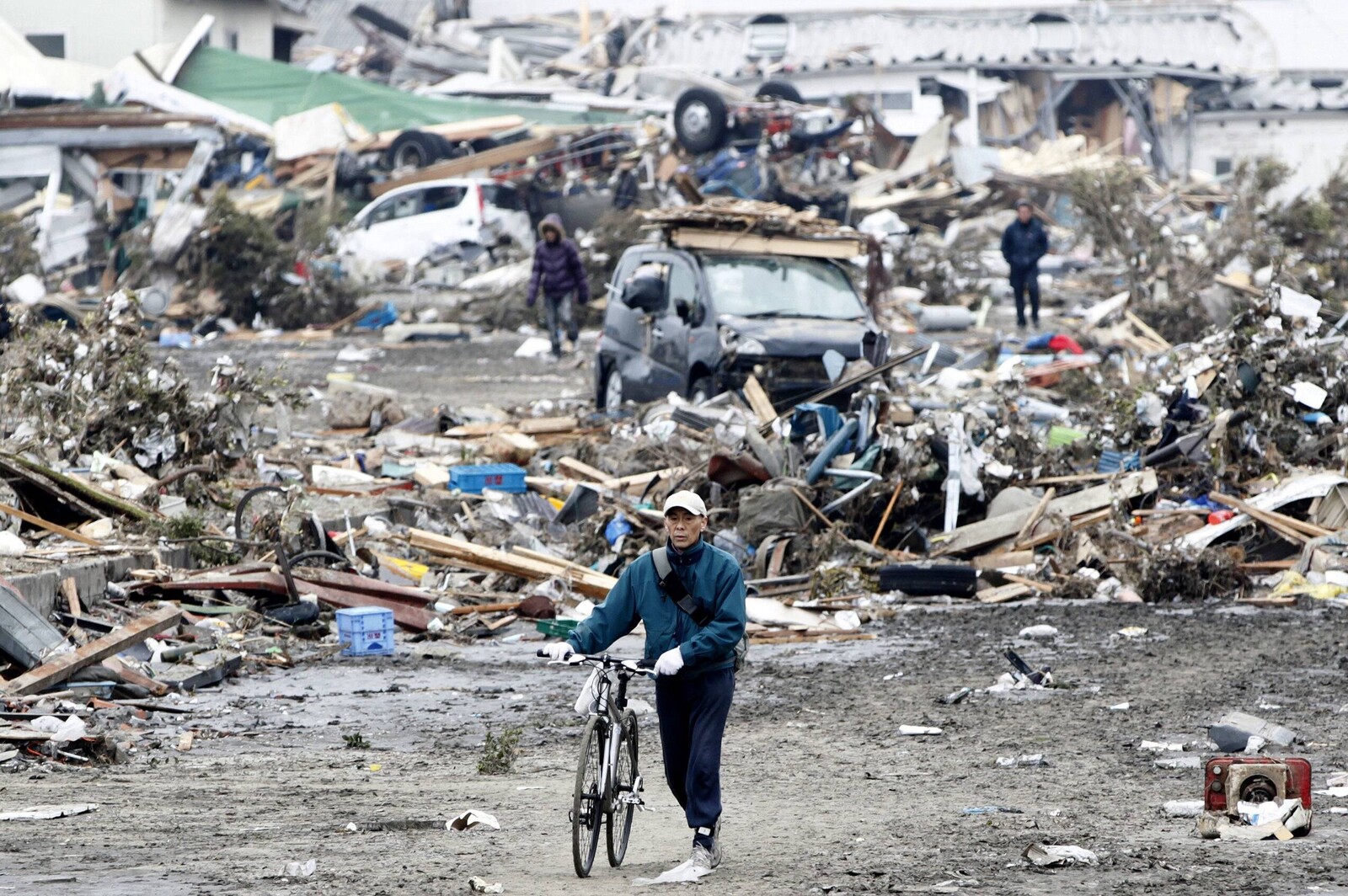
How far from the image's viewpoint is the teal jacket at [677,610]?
261 inches

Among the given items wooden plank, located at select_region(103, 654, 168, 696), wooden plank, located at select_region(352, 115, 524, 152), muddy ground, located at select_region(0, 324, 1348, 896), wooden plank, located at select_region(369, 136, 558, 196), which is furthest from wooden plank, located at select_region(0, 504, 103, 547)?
wooden plank, located at select_region(352, 115, 524, 152)

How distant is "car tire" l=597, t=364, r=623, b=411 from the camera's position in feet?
61.5

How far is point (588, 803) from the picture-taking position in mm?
6500

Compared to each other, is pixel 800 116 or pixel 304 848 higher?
pixel 800 116

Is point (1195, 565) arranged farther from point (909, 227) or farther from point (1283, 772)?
point (909, 227)

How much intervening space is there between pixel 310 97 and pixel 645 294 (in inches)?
1059

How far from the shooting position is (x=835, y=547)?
13914 millimetres

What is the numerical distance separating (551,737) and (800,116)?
3045cm

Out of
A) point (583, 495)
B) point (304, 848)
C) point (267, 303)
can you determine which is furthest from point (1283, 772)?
point (267, 303)

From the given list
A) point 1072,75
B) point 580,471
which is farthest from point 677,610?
point 1072,75

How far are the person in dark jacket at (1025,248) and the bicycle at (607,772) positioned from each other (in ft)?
69.9

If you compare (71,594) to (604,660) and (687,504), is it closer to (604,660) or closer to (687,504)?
(604,660)

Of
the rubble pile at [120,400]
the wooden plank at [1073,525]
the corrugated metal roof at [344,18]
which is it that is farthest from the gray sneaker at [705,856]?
the corrugated metal roof at [344,18]

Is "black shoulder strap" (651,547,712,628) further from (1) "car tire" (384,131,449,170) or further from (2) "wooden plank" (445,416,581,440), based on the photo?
(1) "car tire" (384,131,449,170)
